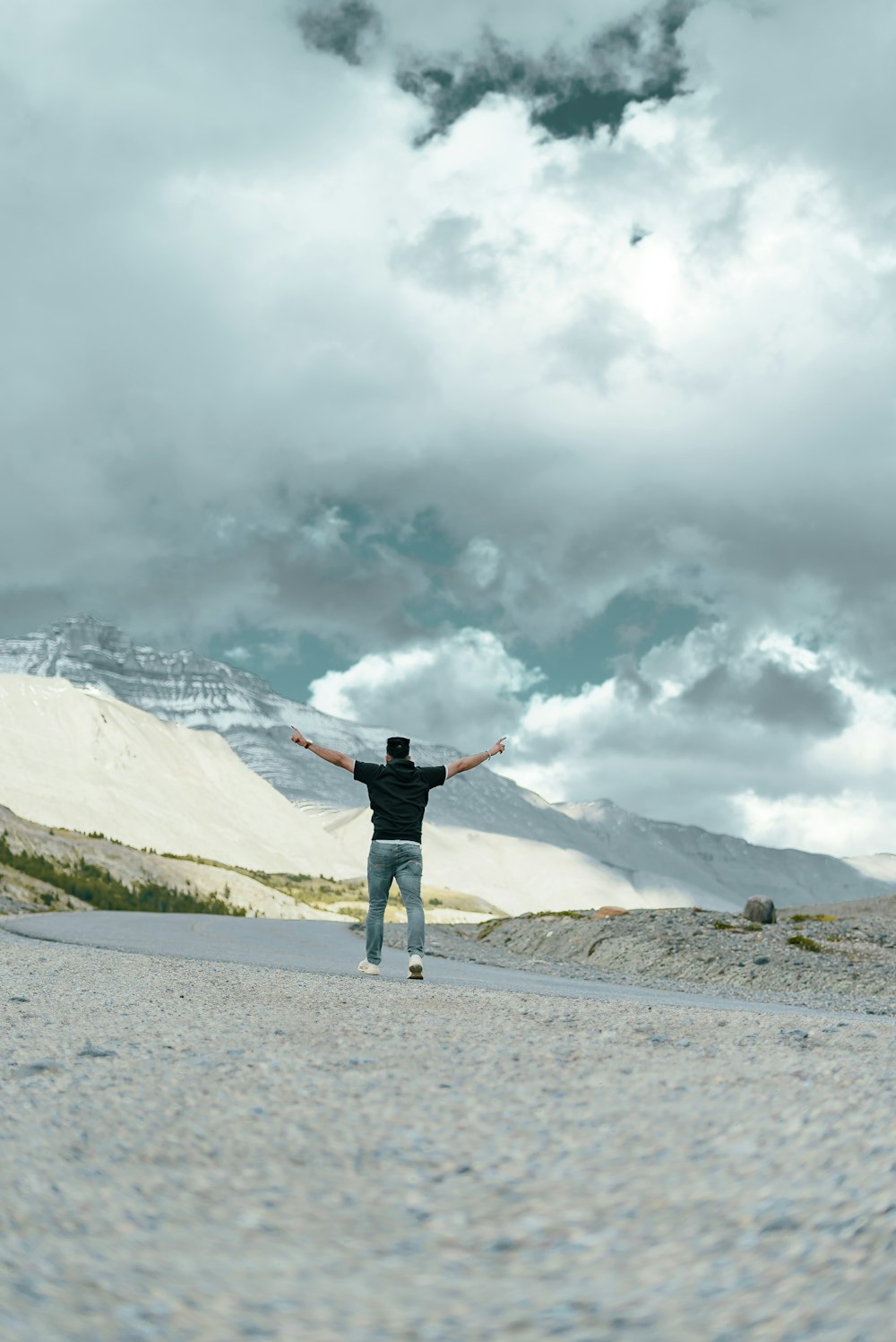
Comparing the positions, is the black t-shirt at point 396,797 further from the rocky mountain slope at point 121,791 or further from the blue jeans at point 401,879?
the rocky mountain slope at point 121,791

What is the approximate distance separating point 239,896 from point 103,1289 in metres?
82.4

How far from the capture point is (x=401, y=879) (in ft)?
42.9

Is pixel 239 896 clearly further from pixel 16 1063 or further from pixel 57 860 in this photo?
pixel 16 1063

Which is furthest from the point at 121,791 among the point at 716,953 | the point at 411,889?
the point at 411,889

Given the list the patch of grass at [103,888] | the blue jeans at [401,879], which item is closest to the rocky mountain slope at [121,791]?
the patch of grass at [103,888]

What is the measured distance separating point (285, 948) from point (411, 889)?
321 inches

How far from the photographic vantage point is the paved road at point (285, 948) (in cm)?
1252

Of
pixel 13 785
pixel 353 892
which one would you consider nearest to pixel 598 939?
pixel 353 892

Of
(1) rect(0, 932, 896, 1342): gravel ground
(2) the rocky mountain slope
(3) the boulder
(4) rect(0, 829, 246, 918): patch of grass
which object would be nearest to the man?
(1) rect(0, 932, 896, 1342): gravel ground

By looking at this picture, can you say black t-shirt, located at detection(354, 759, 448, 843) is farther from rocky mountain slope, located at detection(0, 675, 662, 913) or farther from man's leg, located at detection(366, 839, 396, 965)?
rocky mountain slope, located at detection(0, 675, 662, 913)

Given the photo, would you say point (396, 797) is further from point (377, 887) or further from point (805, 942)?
point (805, 942)

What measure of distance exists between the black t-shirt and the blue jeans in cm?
17

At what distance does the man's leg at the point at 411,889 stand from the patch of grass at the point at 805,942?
33.5ft

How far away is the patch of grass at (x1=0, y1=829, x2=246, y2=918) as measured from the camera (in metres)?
70.6
